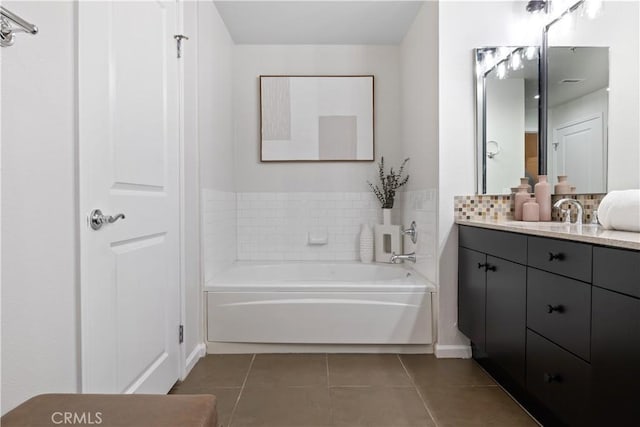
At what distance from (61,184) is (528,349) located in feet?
6.21

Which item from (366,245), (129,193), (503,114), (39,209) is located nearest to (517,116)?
(503,114)

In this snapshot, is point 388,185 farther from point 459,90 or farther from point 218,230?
point 218,230

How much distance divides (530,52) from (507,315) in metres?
1.66

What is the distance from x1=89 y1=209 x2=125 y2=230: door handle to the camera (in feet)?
4.57

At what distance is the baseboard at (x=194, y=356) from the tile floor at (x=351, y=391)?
0.13 feet

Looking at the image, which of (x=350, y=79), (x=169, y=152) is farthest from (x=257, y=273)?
(x=350, y=79)

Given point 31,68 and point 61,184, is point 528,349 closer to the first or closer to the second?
point 61,184

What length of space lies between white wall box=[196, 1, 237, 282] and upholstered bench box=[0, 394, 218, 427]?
173cm

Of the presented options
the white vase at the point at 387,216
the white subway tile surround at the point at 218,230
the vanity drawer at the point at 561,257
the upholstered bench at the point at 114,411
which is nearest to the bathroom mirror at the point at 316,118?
the white vase at the point at 387,216

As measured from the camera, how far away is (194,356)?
8.28 feet

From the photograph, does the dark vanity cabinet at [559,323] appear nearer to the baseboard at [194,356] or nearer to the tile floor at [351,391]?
the tile floor at [351,391]

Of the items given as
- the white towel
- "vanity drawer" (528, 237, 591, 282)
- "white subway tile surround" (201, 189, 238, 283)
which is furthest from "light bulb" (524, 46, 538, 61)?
"white subway tile surround" (201, 189, 238, 283)

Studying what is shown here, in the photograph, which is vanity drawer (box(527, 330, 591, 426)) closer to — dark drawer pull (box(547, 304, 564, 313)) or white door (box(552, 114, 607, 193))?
dark drawer pull (box(547, 304, 564, 313))

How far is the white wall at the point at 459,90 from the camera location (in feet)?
8.52
